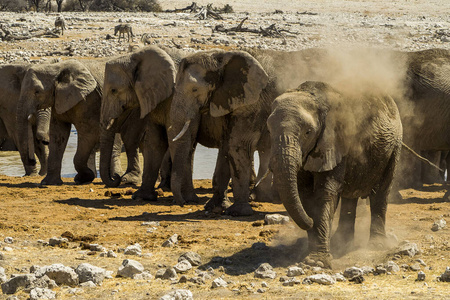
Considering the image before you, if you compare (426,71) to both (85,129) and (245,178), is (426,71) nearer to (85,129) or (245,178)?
(245,178)

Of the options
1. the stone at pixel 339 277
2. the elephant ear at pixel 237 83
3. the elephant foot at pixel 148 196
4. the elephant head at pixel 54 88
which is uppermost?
the elephant ear at pixel 237 83

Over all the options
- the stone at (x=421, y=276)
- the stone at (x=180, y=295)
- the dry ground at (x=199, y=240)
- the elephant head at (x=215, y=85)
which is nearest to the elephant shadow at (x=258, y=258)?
the dry ground at (x=199, y=240)

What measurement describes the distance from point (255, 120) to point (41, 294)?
500cm

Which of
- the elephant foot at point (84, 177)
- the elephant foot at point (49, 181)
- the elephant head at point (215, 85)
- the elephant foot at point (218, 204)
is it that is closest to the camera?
the elephant head at point (215, 85)

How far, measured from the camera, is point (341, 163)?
748 centimetres

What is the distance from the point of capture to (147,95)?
1188 cm

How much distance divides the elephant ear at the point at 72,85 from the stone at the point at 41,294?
775 cm

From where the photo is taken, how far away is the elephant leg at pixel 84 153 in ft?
45.8

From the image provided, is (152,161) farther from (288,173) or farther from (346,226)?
(288,173)

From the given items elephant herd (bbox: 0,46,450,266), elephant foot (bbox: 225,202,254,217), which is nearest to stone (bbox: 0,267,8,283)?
elephant herd (bbox: 0,46,450,266)

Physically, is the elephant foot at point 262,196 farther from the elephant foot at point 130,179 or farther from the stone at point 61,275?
the stone at point 61,275

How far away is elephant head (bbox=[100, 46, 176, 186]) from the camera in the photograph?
11844 mm

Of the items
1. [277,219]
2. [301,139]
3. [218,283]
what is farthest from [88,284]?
[277,219]

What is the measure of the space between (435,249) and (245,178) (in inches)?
126
